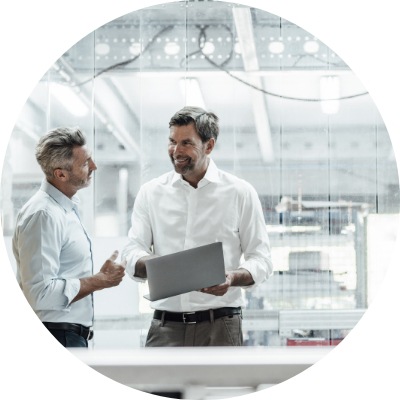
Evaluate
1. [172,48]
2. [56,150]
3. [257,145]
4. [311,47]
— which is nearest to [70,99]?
[172,48]

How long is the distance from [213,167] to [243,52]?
2.58 ft

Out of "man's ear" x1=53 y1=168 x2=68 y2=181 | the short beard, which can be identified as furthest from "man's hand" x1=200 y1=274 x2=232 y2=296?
"man's ear" x1=53 y1=168 x2=68 y2=181

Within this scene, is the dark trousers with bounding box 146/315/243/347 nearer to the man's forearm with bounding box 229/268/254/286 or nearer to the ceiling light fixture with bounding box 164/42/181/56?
the man's forearm with bounding box 229/268/254/286

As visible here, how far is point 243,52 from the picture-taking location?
136 inches

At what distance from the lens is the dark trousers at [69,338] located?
2439 millimetres

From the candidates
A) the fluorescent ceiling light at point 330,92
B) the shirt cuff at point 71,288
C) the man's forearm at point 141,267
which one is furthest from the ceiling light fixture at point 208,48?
the shirt cuff at point 71,288

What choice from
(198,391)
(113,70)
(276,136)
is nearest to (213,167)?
(276,136)

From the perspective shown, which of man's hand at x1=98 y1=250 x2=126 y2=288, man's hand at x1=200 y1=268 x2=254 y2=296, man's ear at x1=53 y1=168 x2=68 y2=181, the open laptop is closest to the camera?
the open laptop

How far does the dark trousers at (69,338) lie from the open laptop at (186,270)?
0.30m

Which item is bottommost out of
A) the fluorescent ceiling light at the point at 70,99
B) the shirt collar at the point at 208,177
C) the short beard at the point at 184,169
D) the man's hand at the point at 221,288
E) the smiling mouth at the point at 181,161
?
the man's hand at the point at 221,288

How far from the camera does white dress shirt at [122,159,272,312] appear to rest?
2766 mm

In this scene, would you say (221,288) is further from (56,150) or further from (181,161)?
(56,150)

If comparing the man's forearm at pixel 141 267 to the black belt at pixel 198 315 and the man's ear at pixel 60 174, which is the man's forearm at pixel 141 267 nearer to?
the black belt at pixel 198 315

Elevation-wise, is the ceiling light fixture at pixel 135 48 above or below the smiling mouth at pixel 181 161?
above
